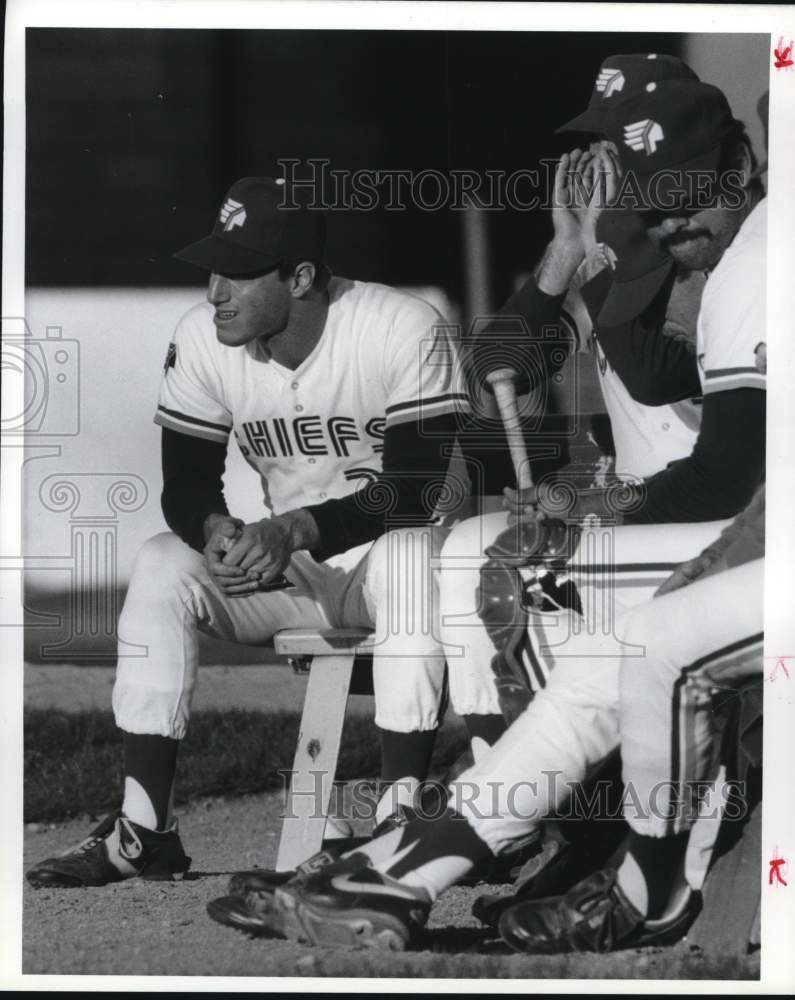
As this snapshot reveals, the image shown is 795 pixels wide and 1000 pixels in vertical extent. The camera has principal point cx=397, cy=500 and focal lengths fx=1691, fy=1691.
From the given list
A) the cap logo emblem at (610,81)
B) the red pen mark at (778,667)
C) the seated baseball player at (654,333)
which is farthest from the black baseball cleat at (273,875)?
the cap logo emblem at (610,81)

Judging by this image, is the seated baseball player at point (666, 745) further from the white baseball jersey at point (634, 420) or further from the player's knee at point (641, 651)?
the white baseball jersey at point (634, 420)

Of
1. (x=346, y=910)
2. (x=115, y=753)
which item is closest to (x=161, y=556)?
(x=115, y=753)

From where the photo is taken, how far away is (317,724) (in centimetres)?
393

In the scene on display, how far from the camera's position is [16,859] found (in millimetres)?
3959

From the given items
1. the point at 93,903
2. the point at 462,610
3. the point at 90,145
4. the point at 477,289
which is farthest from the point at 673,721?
the point at 90,145

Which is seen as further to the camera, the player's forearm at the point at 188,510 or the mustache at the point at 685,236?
the player's forearm at the point at 188,510

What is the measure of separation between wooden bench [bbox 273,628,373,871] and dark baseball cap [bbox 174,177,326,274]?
2.87 ft

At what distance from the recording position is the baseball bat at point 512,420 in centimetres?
388

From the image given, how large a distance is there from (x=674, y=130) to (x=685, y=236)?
24cm

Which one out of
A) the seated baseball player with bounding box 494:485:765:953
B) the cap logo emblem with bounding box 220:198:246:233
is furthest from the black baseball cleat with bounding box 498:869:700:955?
the cap logo emblem with bounding box 220:198:246:233

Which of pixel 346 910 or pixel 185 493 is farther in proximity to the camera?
pixel 185 493

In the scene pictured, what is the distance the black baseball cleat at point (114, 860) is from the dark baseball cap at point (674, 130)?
1889 mm

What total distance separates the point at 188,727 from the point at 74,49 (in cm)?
160

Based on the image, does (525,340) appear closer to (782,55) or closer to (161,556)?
(782,55)
